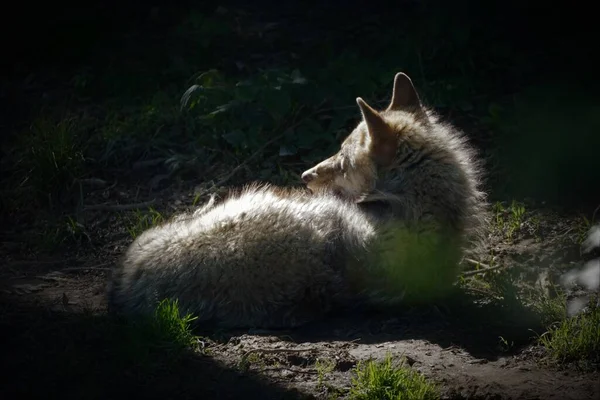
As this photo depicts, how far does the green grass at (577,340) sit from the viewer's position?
4.41 meters

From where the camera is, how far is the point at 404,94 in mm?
6043

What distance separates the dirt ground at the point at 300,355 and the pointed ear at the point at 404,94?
136cm

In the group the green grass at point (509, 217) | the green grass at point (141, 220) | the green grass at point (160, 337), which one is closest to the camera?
the green grass at point (160, 337)

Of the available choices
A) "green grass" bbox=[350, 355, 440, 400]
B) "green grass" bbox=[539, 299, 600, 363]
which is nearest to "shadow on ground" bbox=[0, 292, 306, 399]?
"green grass" bbox=[350, 355, 440, 400]

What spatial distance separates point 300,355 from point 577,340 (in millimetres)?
1546

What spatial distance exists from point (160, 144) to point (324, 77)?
A: 176 centimetres

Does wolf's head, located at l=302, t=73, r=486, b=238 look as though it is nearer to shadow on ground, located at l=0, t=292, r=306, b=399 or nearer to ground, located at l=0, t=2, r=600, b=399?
ground, located at l=0, t=2, r=600, b=399

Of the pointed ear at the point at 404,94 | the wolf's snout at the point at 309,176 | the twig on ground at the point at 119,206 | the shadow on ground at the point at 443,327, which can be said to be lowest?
the shadow on ground at the point at 443,327

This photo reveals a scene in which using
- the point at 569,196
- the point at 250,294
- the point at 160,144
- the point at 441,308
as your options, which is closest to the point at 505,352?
the point at 441,308

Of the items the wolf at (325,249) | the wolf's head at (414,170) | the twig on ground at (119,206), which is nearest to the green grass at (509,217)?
the wolf's head at (414,170)

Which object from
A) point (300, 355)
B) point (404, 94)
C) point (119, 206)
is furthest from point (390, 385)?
point (119, 206)

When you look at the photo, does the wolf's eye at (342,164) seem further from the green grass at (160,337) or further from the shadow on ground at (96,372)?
the shadow on ground at (96,372)

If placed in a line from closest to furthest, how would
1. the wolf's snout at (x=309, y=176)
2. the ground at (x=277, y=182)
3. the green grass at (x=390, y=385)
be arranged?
1. the green grass at (x=390, y=385)
2. the ground at (x=277, y=182)
3. the wolf's snout at (x=309, y=176)

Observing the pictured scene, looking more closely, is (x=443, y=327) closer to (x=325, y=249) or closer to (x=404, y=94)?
(x=325, y=249)
